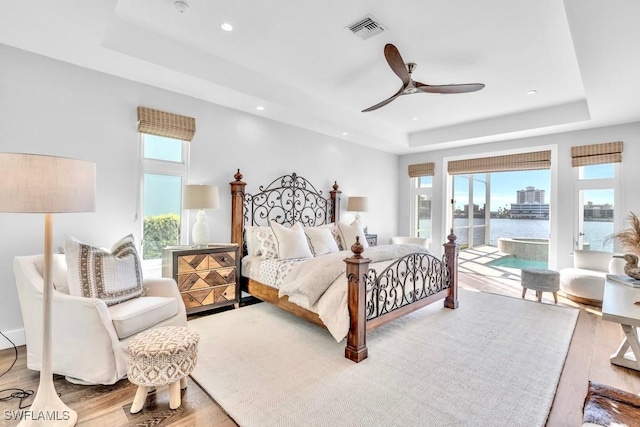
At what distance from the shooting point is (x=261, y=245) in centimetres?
395

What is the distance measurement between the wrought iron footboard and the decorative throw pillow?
6.50 ft

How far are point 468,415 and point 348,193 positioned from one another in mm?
4429

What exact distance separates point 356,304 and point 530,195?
20.0 ft

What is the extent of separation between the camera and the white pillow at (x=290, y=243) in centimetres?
376

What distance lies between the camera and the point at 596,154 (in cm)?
468

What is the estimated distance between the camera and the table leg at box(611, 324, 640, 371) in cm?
242

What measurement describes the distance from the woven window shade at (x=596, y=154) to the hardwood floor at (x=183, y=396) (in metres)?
3.07

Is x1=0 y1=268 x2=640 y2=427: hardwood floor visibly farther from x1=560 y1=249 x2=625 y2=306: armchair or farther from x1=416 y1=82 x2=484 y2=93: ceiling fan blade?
x1=416 y1=82 x2=484 y2=93: ceiling fan blade

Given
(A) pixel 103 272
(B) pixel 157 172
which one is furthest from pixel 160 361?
(B) pixel 157 172

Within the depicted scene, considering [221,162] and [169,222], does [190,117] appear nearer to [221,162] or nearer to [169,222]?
[221,162]

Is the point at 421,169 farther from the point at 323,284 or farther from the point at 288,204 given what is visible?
the point at 323,284

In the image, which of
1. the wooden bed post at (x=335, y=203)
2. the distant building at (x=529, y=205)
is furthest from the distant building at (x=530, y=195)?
the wooden bed post at (x=335, y=203)

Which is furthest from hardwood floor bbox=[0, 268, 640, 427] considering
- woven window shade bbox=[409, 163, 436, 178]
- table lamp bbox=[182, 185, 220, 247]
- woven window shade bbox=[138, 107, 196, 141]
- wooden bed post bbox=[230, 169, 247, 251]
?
woven window shade bbox=[409, 163, 436, 178]

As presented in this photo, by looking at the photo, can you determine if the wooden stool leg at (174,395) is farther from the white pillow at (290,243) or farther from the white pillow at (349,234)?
the white pillow at (349,234)
